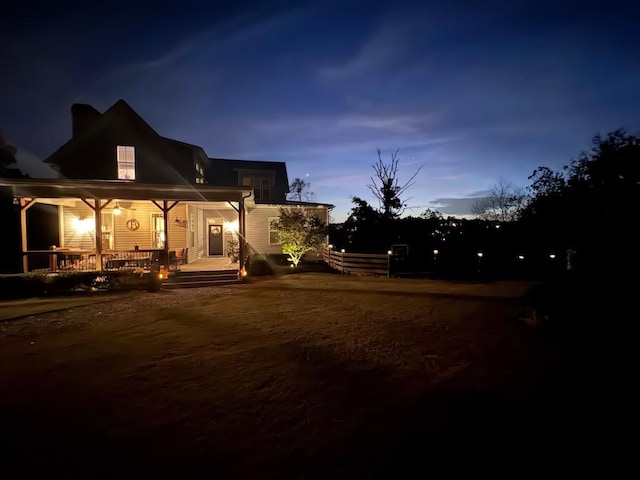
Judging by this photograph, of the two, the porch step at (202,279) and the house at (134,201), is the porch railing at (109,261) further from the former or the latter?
the porch step at (202,279)

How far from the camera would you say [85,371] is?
16.7 ft

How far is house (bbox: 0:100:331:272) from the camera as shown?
13.8 m

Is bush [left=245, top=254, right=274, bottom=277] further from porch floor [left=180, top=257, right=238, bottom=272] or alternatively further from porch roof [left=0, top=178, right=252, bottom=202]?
porch roof [left=0, top=178, right=252, bottom=202]

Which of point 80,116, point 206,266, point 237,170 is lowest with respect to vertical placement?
point 206,266

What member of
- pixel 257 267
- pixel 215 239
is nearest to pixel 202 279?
pixel 257 267

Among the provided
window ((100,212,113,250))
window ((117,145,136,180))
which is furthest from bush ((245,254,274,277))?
window ((117,145,136,180))

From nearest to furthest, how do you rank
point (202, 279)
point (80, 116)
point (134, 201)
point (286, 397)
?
point (286, 397) → point (202, 279) → point (134, 201) → point (80, 116)

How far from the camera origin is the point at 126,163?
17984 mm

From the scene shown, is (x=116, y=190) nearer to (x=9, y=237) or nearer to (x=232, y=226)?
(x=232, y=226)

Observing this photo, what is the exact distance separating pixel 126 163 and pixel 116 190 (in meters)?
5.40

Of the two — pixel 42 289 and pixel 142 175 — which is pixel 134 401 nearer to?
pixel 42 289

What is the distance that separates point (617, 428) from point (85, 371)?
21.7 ft

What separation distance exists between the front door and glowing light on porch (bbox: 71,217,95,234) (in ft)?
21.2

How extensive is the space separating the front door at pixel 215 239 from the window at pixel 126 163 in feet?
18.1
